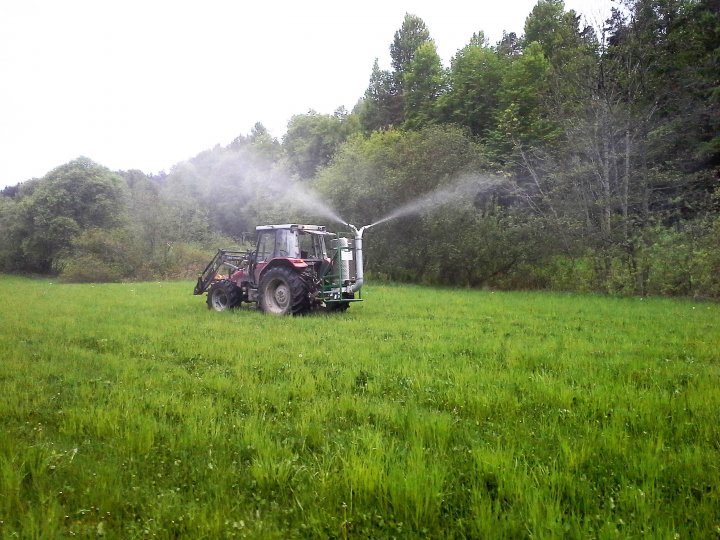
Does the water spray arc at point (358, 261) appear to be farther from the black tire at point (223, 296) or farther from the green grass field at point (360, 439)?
the green grass field at point (360, 439)

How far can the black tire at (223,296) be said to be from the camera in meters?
12.0

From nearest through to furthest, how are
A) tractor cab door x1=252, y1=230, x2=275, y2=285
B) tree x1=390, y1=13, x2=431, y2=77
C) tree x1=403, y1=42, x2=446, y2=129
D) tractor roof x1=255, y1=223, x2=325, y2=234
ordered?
1. tractor roof x1=255, y1=223, x2=325, y2=234
2. tractor cab door x1=252, y1=230, x2=275, y2=285
3. tree x1=403, y1=42, x2=446, y2=129
4. tree x1=390, y1=13, x2=431, y2=77

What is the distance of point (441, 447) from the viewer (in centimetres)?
332

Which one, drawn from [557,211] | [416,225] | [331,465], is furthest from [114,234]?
[331,465]

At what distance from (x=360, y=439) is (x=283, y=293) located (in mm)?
8048

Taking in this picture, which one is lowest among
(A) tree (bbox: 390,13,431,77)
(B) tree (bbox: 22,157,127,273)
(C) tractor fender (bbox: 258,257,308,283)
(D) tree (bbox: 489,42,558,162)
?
(C) tractor fender (bbox: 258,257,308,283)

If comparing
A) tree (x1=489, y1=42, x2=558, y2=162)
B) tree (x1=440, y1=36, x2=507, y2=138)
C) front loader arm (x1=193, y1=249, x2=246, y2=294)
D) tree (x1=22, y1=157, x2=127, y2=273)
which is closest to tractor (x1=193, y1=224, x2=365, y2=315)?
front loader arm (x1=193, y1=249, x2=246, y2=294)

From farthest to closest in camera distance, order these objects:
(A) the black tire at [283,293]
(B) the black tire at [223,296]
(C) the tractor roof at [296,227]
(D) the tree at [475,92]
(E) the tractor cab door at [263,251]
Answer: (D) the tree at [475,92], (B) the black tire at [223,296], (E) the tractor cab door at [263,251], (C) the tractor roof at [296,227], (A) the black tire at [283,293]

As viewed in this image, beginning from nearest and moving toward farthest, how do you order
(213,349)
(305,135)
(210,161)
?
(213,349) < (305,135) < (210,161)

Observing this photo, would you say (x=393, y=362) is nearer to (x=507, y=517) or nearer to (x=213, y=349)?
(x=213, y=349)

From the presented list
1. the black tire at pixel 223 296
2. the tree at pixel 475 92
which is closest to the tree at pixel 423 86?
the tree at pixel 475 92

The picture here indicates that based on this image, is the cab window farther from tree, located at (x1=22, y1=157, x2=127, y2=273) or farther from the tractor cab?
tree, located at (x1=22, y1=157, x2=127, y2=273)

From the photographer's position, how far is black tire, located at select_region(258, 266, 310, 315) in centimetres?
1066

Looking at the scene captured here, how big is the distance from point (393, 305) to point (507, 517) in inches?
413
